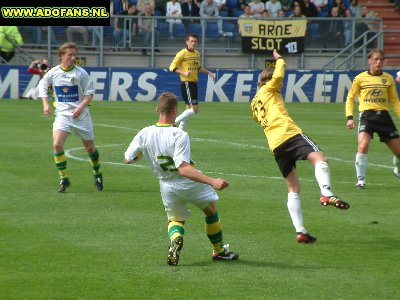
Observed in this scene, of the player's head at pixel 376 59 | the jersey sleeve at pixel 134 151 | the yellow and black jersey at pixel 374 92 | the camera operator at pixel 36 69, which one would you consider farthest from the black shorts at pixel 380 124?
the camera operator at pixel 36 69

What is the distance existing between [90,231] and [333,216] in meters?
3.55

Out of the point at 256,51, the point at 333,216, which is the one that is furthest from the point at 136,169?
the point at 256,51

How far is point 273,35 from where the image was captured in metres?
37.2

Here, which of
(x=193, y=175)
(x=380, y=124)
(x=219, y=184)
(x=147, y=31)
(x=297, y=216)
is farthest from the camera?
(x=147, y=31)

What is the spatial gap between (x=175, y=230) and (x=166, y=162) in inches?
29.7

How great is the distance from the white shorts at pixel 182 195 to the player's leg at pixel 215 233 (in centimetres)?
9

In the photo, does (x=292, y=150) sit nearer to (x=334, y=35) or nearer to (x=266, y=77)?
(x=266, y=77)

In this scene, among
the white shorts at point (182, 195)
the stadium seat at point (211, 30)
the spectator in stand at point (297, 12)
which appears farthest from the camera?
the spectator in stand at point (297, 12)

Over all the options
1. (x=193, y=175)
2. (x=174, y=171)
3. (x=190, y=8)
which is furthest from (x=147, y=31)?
(x=193, y=175)

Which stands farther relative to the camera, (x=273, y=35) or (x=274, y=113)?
(x=273, y=35)

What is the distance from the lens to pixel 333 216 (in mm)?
13867

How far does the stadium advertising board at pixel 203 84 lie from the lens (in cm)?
3600

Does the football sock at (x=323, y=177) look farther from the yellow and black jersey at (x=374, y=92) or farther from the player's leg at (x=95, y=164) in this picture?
the player's leg at (x=95, y=164)

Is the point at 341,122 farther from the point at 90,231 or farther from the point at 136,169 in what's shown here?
the point at 90,231
